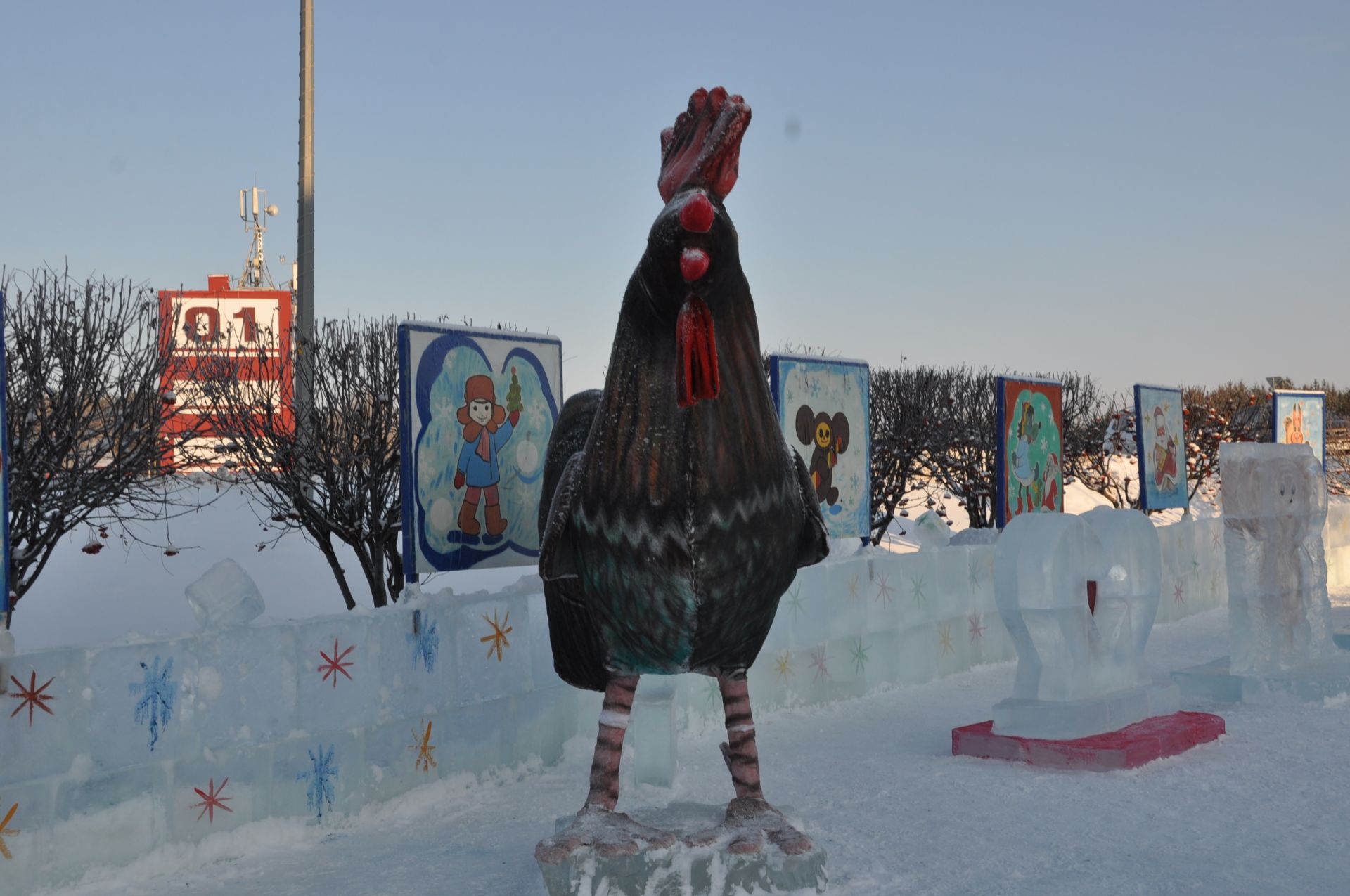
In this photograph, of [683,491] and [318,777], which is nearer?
[683,491]

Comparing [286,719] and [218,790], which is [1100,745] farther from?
[218,790]

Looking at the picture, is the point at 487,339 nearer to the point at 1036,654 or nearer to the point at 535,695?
the point at 535,695

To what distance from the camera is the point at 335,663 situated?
16.3ft

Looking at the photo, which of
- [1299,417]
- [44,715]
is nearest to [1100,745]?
[44,715]

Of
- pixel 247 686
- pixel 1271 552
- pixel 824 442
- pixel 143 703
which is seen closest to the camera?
pixel 143 703

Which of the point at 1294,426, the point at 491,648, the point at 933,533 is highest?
the point at 1294,426

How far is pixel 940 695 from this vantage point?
316 inches

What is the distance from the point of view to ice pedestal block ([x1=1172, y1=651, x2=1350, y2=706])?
7.28 m

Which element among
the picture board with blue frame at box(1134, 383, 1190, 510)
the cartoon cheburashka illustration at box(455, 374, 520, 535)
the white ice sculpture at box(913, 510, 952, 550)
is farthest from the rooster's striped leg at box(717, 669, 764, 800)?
the picture board with blue frame at box(1134, 383, 1190, 510)

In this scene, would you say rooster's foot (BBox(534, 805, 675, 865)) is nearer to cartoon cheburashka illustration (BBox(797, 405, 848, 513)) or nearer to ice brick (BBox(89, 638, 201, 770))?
ice brick (BBox(89, 638, 201, 770))

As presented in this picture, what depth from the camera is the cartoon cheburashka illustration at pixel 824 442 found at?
8435 millimetres

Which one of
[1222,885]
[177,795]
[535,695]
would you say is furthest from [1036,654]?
[177,795]

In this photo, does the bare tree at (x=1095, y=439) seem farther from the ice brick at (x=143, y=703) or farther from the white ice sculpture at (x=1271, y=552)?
the ice brick at (x=143, y=703)

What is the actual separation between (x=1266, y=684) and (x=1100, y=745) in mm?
2280
